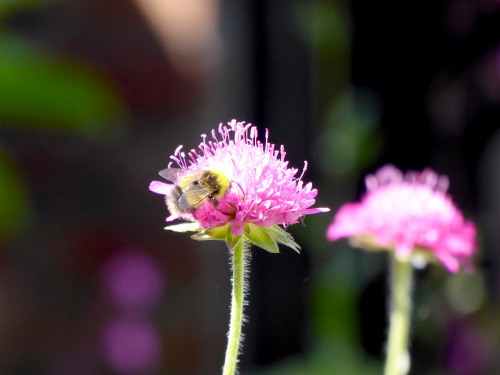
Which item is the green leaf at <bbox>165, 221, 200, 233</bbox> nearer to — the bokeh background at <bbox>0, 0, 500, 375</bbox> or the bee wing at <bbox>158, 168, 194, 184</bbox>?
the bee wing at <bbox>158, 168, 194, 184</bbox>

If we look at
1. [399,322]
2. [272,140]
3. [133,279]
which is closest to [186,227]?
[399,322]

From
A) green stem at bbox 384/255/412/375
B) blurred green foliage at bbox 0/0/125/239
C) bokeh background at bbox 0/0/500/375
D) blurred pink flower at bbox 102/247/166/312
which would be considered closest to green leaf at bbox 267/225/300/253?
green stem at bbox 384/255/412/375

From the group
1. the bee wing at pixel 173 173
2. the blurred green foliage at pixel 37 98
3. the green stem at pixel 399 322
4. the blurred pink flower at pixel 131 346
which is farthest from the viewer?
the blurred pink flower at pixel 131 346

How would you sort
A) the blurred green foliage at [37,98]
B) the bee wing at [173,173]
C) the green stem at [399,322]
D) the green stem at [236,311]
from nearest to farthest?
the green stem at [236,311], the bee wing at [173,173], the green stem at [399,322], the blurred green foliage at [37,98]

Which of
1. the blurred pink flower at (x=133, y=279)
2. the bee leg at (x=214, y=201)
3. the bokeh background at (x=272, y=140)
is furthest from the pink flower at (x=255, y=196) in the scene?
the blurred pink flower at (x=133, y=279)

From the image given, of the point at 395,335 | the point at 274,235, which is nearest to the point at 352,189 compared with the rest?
the point at 395,335

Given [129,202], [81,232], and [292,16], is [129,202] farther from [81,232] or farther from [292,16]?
[292,16]

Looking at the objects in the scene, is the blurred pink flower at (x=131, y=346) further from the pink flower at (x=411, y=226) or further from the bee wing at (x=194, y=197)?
the bee wing at (x=194, y=197)
